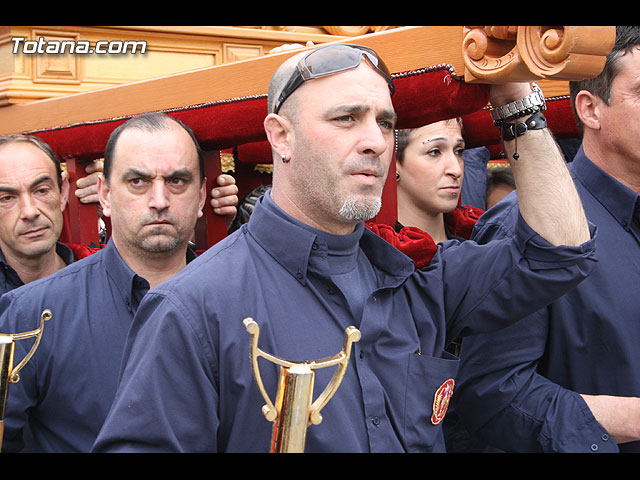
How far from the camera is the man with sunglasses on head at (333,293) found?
1.35 meters

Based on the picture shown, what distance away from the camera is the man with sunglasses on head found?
53.1 inches

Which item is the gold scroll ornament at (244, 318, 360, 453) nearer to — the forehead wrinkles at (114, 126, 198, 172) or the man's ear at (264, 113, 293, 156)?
the man's ear at (264, 113, 293, 156)

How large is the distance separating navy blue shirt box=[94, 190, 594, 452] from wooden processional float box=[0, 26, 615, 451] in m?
0.21

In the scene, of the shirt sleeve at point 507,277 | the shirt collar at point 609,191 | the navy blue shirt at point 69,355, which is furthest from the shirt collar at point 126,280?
the shirt collar at point 609,191

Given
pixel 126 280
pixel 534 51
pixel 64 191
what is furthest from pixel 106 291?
pixel 534 51

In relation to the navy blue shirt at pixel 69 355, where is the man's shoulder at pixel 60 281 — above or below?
above

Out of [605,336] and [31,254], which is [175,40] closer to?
[31,254]

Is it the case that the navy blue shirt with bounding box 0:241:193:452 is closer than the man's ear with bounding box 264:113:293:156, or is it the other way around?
the man's ear with bounding box 264:113:293:156

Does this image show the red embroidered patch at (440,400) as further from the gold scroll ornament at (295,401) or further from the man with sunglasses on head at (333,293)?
the gold scroll ornament at (295,401)

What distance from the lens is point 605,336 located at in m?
1.76

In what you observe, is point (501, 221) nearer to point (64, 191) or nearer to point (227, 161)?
point (64, 191)

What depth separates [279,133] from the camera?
5.37ft

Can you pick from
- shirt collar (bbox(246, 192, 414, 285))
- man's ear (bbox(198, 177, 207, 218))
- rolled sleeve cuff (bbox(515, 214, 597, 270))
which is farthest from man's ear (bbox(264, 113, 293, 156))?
man's ear (bbox(198, 177, 207, 218))

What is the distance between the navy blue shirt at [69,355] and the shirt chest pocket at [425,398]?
0.80 m
